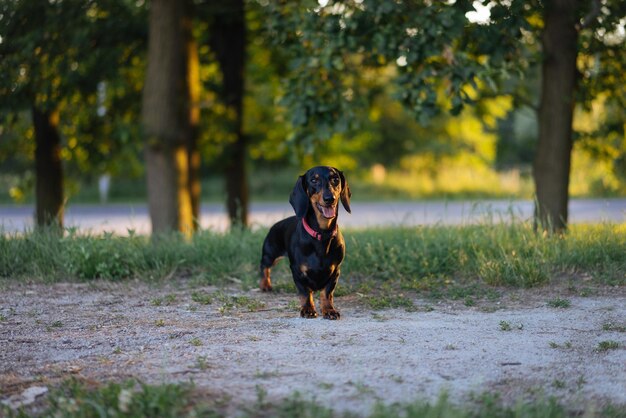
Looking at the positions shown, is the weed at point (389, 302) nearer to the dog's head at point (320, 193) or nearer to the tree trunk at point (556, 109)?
the dog's head at point (320, 193)

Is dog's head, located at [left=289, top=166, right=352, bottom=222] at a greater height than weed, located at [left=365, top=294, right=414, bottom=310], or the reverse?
dog's head, located at [left=289, top=166, right=352, bottom=222]

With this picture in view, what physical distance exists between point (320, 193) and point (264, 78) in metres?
10.00

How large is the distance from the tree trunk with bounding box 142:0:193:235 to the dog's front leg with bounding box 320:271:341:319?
4808mm

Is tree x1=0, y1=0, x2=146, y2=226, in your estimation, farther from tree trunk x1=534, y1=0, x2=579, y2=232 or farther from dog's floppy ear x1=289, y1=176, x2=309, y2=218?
tree trunk x1=534, y1=0, x2=579, y2=232

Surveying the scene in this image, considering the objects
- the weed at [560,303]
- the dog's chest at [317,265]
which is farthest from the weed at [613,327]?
the dog's chest at [317,265]

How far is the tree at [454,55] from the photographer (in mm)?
7941

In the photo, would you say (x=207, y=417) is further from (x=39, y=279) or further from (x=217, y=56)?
(x=217, y=56)

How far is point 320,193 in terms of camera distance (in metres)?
5.52

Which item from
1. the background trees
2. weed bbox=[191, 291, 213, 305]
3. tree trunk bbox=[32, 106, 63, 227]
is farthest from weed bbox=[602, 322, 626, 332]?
tree trunk bbox=[32, 106, 63, 227]

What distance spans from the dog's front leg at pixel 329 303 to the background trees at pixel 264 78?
8.56ft

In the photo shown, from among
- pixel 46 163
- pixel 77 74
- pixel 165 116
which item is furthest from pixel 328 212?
pixel 46 163

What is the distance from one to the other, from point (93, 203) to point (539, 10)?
58.1 ft

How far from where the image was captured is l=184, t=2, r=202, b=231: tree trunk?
1121 centimetres

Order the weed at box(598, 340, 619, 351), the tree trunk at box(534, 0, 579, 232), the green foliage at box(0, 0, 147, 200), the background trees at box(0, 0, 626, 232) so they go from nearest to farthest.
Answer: the weed at box(598, 340, 619, 351), the background trees at box(0, 0, 626, 232), the tree trunk at box(534, 0, 579, 232), the green foliage at box(0, 0, 147, 200)
